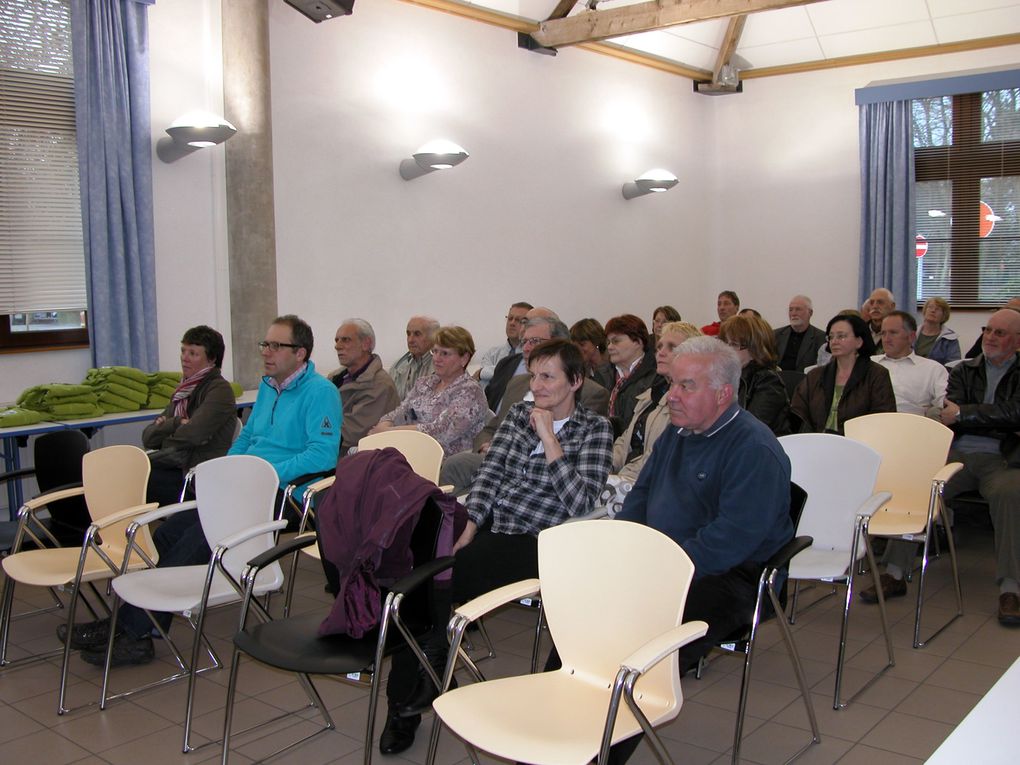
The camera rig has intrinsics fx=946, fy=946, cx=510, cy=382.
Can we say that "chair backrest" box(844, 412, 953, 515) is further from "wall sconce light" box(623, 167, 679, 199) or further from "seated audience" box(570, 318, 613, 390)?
"wall sconce light" box(623, 167, 679, 199)

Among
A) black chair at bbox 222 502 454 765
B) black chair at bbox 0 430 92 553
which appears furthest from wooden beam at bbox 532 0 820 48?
black chair at bbox 222 502 454 765

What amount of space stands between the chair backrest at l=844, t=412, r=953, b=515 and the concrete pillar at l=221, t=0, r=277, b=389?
3.88 meters

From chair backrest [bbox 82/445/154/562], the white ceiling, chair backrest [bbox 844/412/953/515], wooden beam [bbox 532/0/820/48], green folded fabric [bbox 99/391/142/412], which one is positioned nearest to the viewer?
chair backrest [bbox 82/445/154/562]

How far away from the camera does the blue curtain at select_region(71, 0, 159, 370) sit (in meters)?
5.44

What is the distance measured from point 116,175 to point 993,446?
194 inches

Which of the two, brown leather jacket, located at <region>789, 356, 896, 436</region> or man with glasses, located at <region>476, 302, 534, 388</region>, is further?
man with glasses, located at <region>476, 302, 534, 388</region>

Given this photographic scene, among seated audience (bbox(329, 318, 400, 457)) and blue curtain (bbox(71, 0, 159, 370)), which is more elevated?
blue curtain (bbox(71, 0, 159, 370))

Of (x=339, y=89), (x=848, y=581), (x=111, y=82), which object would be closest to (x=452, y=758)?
(x=848, y=581)

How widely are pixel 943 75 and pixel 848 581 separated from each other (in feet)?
23.5

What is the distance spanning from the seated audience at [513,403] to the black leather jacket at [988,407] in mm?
1687

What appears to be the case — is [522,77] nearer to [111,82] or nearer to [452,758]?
[111,82]

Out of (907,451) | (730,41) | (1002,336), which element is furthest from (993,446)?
(730,41)

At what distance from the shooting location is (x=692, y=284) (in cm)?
1015

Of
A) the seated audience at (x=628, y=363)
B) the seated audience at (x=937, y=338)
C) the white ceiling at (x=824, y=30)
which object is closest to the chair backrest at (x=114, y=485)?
the seated audience at (x=628, y=363)
